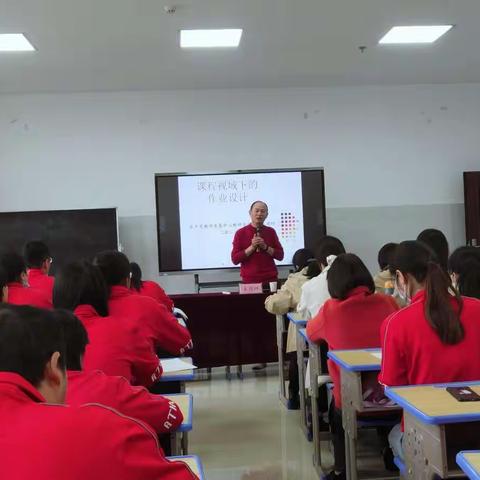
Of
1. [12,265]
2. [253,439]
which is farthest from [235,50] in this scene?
[253,439]

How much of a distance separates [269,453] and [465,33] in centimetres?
431

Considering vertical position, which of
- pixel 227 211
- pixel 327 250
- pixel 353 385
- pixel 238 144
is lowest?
pixel 353 385

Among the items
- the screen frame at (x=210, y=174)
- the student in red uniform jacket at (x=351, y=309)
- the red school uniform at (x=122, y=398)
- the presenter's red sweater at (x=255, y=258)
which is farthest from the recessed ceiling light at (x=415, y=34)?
the red school uniform at (x=122, y=398)

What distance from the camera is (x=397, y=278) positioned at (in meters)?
2.46

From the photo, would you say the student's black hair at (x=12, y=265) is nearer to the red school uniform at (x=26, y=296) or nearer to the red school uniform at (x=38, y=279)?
the red school uniform at (x=26, y=296)

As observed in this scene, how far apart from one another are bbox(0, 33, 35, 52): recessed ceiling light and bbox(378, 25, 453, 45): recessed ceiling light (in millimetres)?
3323

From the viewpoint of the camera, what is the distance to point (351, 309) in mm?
2943

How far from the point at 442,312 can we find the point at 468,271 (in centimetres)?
57

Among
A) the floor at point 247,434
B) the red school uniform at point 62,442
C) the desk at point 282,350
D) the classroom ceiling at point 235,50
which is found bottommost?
the floor at point 247,434

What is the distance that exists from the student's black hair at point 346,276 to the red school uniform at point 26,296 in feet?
4.77

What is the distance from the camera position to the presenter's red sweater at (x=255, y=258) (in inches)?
243

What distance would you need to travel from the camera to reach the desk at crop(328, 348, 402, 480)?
2520mm

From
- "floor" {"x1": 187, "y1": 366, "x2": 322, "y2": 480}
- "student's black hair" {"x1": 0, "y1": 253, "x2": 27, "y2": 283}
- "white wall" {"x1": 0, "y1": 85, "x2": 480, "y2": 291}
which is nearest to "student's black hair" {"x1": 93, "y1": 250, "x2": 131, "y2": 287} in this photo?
"student's black hair" {"x1": 0, "y1": 253, "x2": 27, "y2": 283}

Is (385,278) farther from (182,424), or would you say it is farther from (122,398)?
(122,398)
